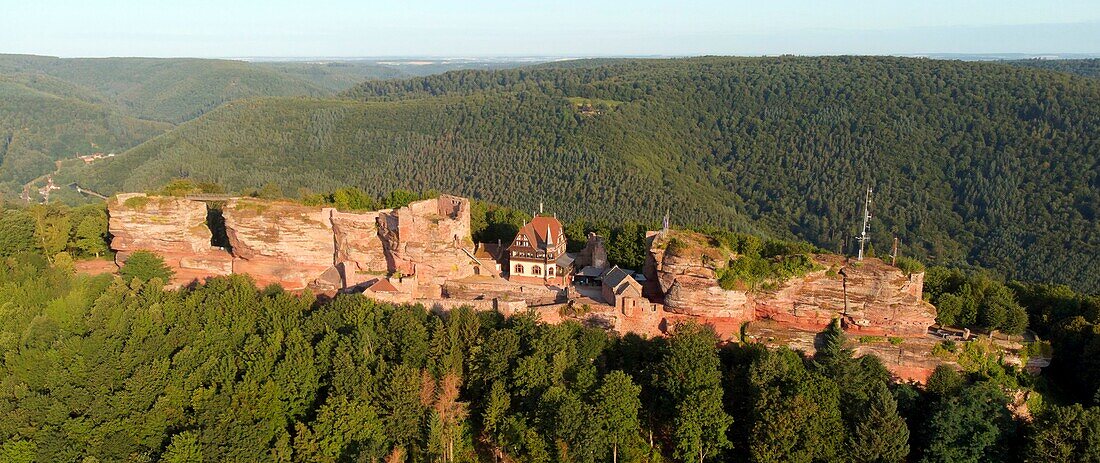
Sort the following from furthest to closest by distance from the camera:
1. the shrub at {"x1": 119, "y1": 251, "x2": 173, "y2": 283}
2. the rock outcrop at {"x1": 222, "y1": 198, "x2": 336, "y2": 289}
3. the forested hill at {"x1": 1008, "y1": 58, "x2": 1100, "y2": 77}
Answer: the forested hill at {"x1": 1008, "y1": 58, "x2": 1100, "y2": 77}
the rock outcrop at {"x1": 222, "y1": 198, "x2": 336, "y2": 289}
the shrub at {"x1": 119, "y1": 251, "x2": 173, "y2": 283}

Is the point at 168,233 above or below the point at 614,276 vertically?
above

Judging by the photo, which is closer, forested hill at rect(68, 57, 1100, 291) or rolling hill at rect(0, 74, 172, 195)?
forested hill at rect(68, 57, 1100, 291)

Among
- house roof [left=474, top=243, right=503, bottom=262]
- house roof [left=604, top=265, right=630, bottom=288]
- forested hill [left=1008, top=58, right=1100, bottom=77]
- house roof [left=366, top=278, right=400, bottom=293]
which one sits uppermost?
forested hill [left=1008, top=58, right=1100, bottom=77]

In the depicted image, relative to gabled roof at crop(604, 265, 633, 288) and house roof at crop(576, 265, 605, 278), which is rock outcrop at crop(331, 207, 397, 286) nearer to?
house roof at crop(576, 265, 605, 278)

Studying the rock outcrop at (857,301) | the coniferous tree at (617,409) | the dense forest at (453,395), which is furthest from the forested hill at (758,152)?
the coniferous tree at (617,409)

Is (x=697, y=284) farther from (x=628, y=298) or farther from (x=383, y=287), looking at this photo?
(x=383, y=287)

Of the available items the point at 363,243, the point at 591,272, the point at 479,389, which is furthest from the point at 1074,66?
the point at 479,389

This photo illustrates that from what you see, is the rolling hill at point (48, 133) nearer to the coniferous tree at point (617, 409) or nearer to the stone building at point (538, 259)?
the stone building at point (538, 259)

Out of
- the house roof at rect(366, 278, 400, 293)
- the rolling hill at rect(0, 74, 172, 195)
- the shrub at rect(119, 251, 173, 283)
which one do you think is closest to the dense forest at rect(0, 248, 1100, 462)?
the house roof at rect(366, 278, 400, 293)
